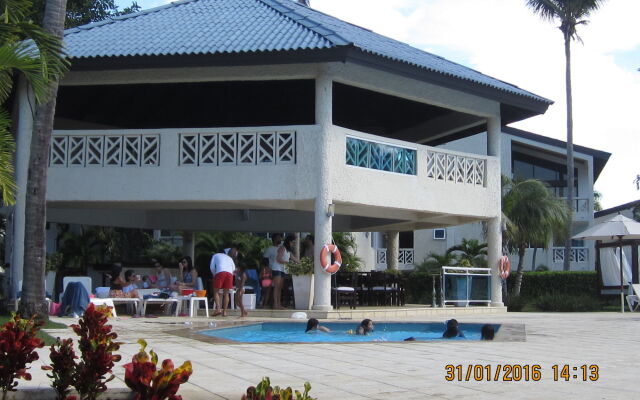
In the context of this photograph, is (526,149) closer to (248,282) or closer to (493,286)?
(493,286)

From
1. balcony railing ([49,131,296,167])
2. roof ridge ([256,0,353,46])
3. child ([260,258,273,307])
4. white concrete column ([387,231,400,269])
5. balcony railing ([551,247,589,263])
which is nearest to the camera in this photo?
roof ridge ([256,0,353,46])

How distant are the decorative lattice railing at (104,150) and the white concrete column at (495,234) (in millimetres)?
9499

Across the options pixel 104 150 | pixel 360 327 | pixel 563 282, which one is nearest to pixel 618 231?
pixel 563 282

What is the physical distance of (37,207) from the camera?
13.0 meters

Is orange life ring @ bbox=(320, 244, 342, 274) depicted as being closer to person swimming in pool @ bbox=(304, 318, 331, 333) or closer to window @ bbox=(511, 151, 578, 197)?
person swimming in pool @ bbox=(304, 318, 331, 333)

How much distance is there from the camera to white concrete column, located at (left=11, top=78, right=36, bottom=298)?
17.4 m

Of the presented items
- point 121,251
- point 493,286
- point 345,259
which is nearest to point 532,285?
point 345,259

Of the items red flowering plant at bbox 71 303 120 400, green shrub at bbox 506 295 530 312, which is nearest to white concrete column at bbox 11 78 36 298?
red flowering plant at bbox 71 303 120 400

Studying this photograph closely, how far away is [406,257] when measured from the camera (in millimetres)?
38344

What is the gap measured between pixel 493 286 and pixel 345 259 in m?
9.56

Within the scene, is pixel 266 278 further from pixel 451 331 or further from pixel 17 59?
pixel 17 59

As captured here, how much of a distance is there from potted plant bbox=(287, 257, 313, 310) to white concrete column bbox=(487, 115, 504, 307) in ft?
20.9

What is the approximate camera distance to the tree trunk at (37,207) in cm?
1284

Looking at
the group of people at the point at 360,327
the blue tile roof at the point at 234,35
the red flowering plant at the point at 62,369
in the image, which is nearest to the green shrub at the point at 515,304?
the blue tile roof at the point at 234,35
